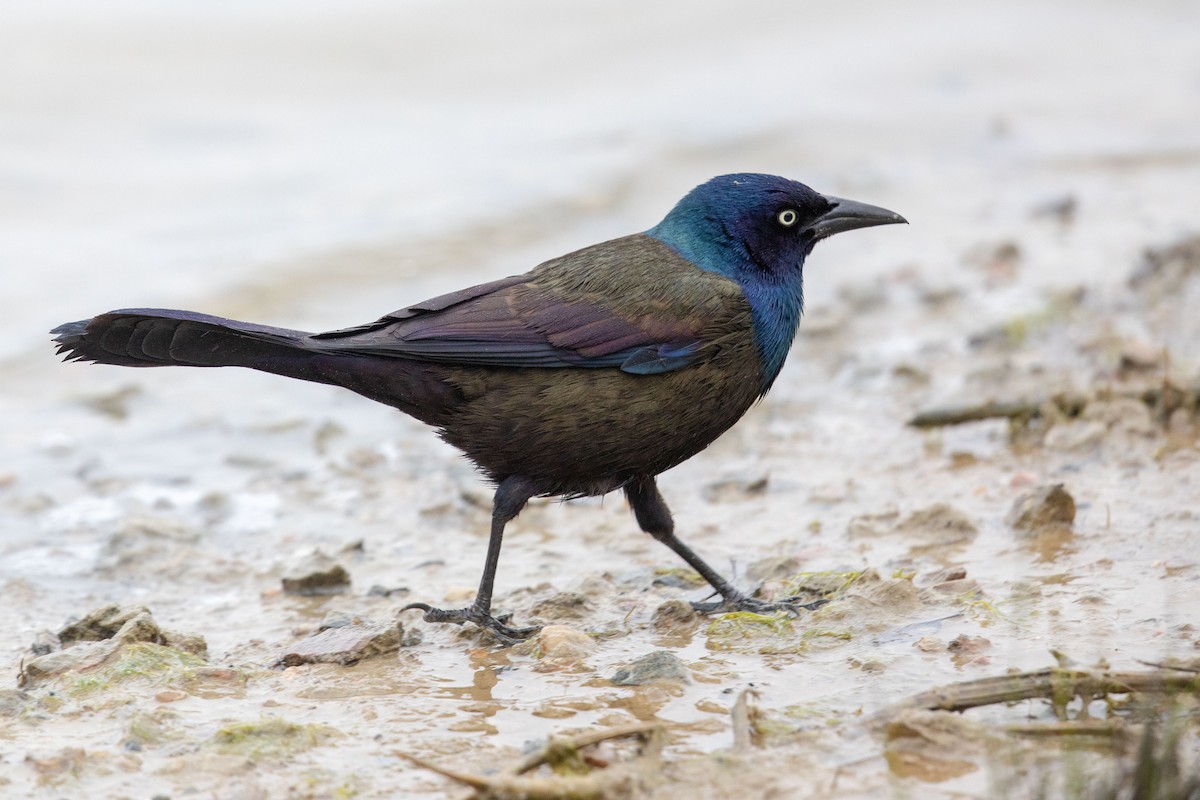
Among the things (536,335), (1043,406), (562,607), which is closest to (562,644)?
(562,607)

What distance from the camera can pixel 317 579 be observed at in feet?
16.3

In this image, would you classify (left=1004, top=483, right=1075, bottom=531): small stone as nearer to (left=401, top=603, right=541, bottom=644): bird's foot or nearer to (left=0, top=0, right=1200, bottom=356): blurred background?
(left=401, top=603, right=541, bottom=644): bird's foot

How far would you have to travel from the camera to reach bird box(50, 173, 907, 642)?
427 centimetres

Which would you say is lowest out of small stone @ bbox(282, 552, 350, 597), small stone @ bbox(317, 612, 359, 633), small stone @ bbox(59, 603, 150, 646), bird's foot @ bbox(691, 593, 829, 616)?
bird's foot @ bbox(691, 593, 829, 616)

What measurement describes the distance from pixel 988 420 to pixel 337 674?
126 inches

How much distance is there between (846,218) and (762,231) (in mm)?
329

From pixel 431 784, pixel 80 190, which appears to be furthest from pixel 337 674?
pixel 80 190

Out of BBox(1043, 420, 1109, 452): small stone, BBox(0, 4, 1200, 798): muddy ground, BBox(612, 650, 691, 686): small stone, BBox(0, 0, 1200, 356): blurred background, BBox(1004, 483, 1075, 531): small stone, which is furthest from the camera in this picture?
BBox(0, 0, 1200, 356): blurred background

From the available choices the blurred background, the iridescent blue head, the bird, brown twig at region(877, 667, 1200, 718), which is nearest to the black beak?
the iridescent blue head

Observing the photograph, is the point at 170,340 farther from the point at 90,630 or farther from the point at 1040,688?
the point at 1040,688

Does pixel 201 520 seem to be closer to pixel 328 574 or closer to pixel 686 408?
pixel 328 574

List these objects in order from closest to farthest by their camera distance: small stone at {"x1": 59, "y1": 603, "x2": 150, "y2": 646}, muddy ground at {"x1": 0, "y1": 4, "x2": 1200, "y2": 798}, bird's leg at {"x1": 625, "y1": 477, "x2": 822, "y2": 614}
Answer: muddy ground at {"x1": 0, "y1": 4, "x2": 1200, "y2": 798}, small stone at {"x1": 59, "y1": 603, "x2": 150, "y2": 646}, bird's leg at {"x1": 625, "y1": 477, "x2": 822, "y2": 614}

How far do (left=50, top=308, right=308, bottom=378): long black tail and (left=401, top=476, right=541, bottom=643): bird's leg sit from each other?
2.45ft

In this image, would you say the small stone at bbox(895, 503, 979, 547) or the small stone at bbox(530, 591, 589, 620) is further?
the small stone at bbox(895, 503, 979, 547)
